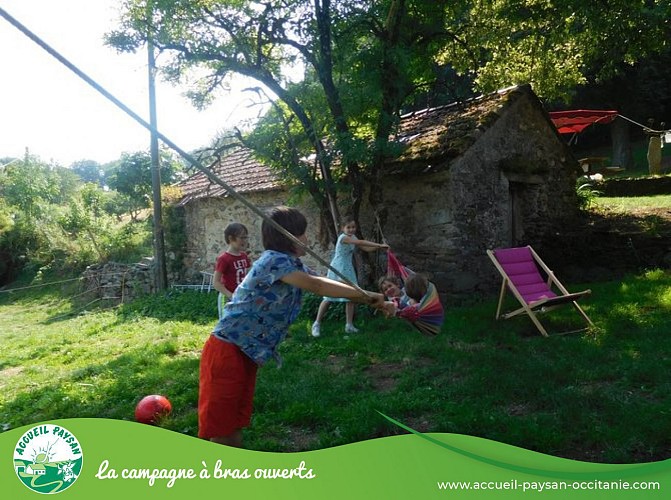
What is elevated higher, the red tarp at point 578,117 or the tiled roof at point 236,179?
the red tarp at point 578,117

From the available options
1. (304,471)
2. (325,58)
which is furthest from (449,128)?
(304,471)

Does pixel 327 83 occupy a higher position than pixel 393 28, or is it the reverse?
pixel 393 28

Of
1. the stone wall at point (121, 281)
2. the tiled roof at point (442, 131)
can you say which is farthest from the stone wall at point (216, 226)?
the stone wall at point (121, 281)

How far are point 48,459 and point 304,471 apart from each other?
1644 millimetres

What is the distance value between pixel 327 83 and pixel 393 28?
4.71ft

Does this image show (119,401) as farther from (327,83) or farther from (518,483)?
(327,83)

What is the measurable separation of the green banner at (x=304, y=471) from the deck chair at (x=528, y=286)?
128 inches

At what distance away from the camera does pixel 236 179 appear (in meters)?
13.6

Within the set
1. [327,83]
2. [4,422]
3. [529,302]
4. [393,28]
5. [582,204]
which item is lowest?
[4,422]

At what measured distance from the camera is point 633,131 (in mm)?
27578

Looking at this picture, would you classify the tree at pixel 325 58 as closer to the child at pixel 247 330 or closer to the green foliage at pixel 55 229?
the child at pixel 247 330

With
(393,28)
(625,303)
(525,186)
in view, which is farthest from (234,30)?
(625,303)

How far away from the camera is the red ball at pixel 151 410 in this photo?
4.72 m

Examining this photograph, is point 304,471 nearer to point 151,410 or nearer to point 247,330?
point 247,330
